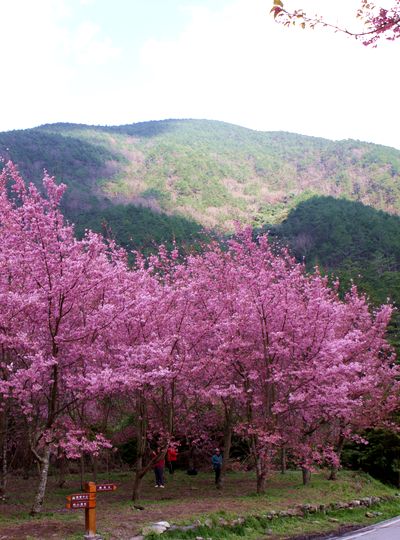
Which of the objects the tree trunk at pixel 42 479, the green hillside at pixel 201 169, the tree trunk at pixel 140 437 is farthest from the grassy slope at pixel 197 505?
the green hillside at pixel 201 169

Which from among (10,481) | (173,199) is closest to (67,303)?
(10,481)

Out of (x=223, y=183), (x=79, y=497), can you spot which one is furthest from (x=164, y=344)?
(x=223, y=183)

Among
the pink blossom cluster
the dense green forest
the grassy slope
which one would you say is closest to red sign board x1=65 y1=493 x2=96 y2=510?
the grassy slope

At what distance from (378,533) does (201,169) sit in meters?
95.4

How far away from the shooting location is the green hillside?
76188mm

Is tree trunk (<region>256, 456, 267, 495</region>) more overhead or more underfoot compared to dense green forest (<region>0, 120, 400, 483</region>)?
more underfoot

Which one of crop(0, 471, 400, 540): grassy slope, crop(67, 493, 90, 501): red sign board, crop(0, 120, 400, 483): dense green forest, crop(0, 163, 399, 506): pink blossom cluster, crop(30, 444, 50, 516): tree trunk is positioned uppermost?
crop(0, 120, 400, 483): dense green forest

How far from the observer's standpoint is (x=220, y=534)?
8969mm

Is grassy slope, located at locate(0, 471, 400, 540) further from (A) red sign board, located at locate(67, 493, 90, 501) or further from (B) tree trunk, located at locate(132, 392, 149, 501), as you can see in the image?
(A) red sign board, located at locate(67, 493, 90, 501)

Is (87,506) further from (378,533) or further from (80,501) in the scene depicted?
(378,533)

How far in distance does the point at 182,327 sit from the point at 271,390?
2918 mm

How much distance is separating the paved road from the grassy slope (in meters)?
0.65

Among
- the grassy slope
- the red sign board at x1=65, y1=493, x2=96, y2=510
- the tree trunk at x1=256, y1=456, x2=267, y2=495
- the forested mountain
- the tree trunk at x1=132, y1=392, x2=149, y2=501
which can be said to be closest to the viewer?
the red sign board at x1=65, y1=493, x2=96, y2=510

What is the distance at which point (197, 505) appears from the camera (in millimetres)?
11359
